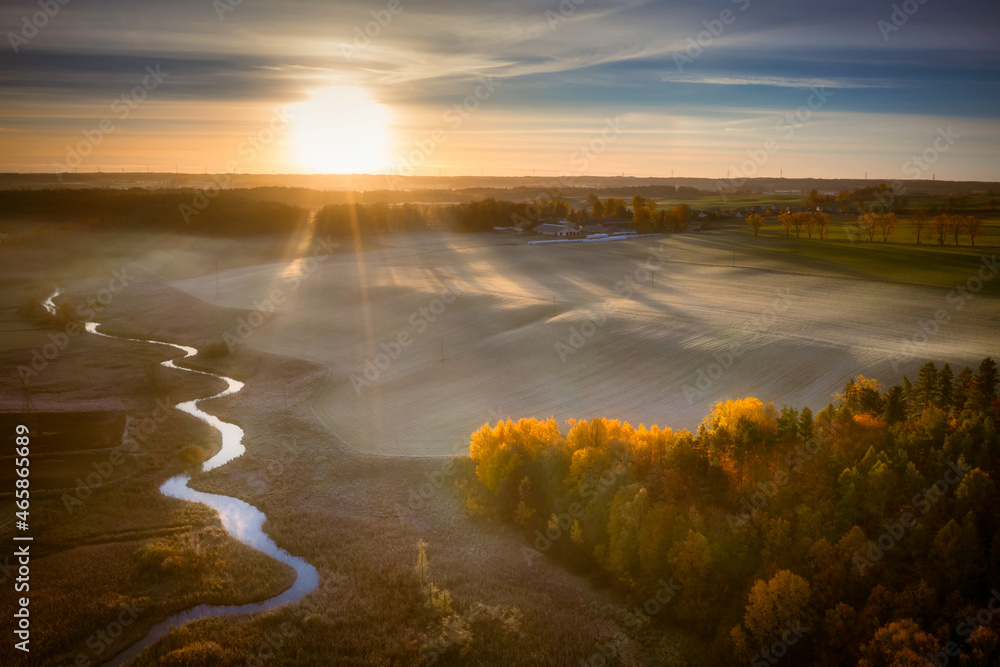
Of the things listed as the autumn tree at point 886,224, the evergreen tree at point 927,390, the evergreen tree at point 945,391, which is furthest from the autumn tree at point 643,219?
the evergreen tree at point 927,390

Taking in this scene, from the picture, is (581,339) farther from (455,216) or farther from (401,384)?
(455,216)

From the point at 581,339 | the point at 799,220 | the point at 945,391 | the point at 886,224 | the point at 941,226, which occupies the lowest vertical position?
the point at 581,339

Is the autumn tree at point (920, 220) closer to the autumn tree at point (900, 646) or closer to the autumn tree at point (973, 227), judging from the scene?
the autumn tree at point (973, 227)

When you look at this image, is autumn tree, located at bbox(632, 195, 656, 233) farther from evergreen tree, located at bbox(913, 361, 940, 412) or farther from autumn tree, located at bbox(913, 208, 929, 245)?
evergreen tree, located at bbox(913, 361, 940, 412)

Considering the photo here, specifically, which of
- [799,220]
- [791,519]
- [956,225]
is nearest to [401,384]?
[791,519]

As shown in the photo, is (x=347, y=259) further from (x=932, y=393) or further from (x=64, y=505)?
(x=932, y=393)

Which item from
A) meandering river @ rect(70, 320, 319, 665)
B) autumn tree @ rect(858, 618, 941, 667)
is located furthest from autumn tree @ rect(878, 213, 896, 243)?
meandering river @ rect(70, 320, 319, 665)
